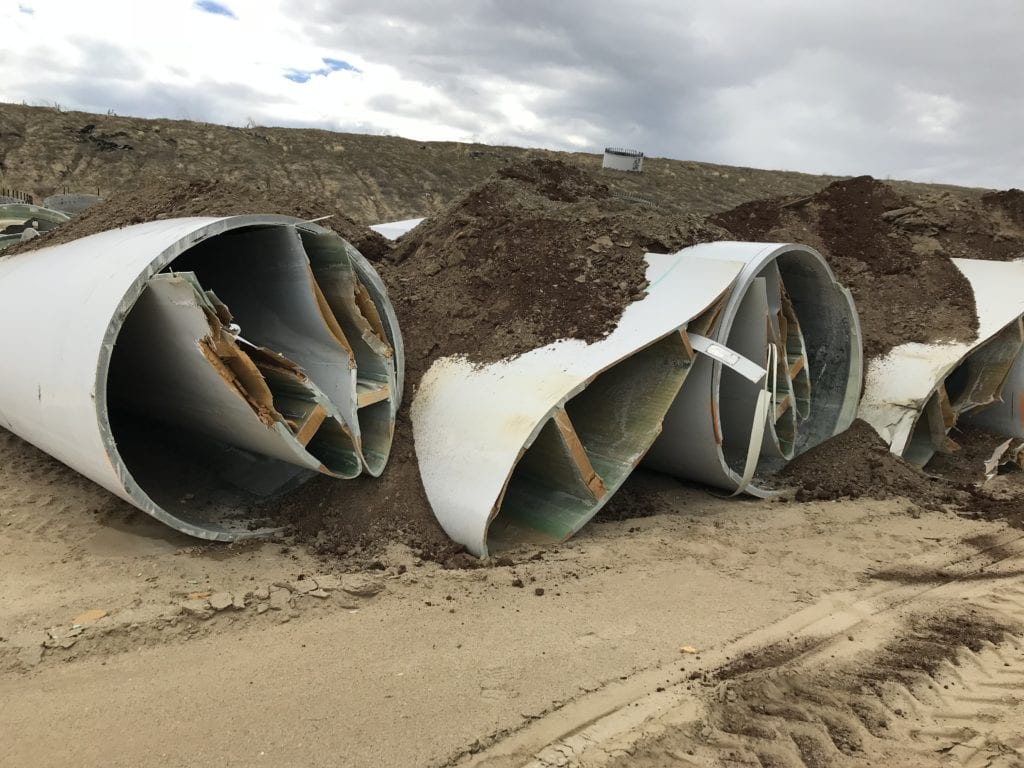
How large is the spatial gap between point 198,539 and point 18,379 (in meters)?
1.55

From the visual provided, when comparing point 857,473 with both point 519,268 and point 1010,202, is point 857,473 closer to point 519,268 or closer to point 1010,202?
point 519,268

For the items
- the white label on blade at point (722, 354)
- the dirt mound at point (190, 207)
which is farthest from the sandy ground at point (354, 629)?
the dirt mound at point (190, 207)

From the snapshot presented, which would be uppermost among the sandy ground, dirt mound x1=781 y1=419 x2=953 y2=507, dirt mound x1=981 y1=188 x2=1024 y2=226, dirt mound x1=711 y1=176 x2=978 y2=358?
dirt mound x1=981 y1=188 x2=1024 y2=226

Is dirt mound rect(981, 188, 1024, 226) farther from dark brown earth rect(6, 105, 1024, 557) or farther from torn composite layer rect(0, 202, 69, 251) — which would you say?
torn composite layer rect(0, 202, 69, 251)

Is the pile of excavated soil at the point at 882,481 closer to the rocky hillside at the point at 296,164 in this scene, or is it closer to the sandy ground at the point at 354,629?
the sandy ground at the point at 354,629

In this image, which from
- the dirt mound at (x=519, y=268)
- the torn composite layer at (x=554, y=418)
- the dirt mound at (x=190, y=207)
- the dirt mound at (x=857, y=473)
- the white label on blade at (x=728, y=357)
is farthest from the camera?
the dirt mound at (x=857, y=473)

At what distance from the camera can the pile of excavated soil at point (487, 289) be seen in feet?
15.7

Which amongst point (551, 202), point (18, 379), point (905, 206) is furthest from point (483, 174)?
point (18, 379)

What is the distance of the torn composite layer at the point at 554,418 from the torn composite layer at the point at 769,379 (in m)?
0.33

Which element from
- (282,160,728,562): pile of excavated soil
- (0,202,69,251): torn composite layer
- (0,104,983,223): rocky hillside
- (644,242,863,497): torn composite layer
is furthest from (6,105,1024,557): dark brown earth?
(0,104,983,223): rocky hillside

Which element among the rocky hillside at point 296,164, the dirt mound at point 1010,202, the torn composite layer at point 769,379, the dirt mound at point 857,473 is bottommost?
the dirt mound at point 857,473

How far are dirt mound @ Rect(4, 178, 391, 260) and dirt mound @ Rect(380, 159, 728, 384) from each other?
0.80m

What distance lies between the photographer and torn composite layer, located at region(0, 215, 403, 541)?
13.1ft

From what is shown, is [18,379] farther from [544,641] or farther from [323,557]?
[544,641]
